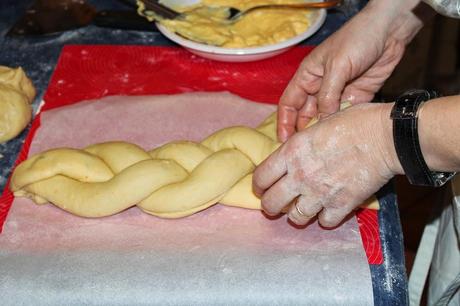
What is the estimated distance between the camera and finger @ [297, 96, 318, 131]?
1.52 meters

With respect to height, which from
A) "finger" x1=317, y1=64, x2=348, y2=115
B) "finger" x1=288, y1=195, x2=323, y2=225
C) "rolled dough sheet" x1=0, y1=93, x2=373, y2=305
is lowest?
"rolled dough sheet" x1=0, y1=93, x2=373, y2=305

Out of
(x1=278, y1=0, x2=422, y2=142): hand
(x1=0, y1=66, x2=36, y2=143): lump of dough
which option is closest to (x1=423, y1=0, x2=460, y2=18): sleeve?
(x1=278, y1=0, x2=422, y2=142): hand

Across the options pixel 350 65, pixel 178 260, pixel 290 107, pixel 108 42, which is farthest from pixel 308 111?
pixel 108 42

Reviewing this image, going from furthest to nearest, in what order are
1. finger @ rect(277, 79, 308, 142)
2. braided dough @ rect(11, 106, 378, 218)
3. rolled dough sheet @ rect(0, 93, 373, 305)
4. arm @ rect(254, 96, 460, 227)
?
finger @ rect(277, 79, 308, 142)
braided dough @ rect(11, 106, 378, 218)
rolled dough sheet @ rect(0, 93, 373, 305)
arm @ rect(254, 96, 460, 227)

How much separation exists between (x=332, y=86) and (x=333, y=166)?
1.07 ft

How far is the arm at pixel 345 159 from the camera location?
3.32ft

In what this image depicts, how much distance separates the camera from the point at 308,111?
153cm

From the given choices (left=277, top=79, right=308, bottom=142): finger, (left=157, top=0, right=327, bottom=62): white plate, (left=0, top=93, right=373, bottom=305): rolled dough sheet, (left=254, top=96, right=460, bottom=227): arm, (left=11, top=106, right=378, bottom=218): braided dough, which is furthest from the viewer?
(left=157, top=0, right=327, bottom=62): white plate

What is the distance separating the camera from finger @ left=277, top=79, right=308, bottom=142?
1.49 metres

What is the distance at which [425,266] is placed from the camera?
5.49ft

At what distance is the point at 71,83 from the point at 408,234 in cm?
167

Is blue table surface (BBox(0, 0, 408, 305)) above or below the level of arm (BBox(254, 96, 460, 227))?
below

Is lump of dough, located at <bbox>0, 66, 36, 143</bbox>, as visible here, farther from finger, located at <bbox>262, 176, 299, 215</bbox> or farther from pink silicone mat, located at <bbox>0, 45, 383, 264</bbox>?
finger, located at <bbox>262, 176, 299, 215</bbox>

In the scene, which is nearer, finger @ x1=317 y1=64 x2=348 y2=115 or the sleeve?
the sleeve
